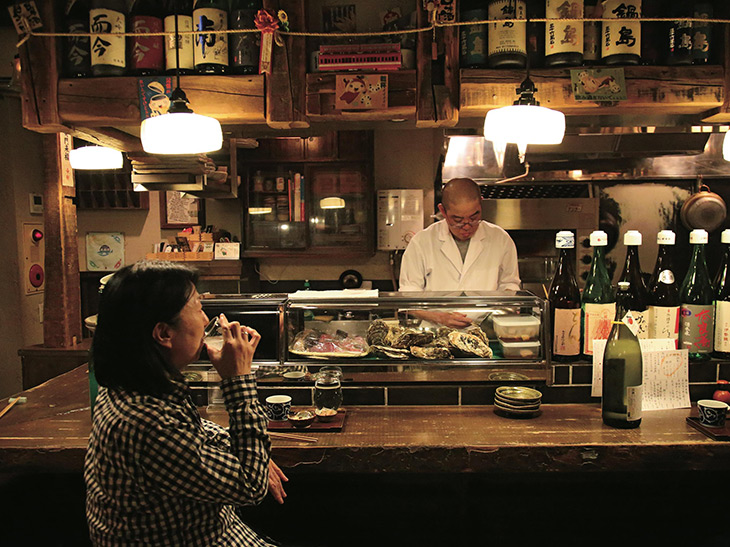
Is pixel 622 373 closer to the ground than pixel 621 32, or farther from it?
closer to the ground

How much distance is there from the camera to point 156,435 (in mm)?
1219

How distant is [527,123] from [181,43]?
67.1 inches

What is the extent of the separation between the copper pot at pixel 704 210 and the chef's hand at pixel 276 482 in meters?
4.50

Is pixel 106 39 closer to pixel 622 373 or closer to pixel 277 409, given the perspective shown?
pixel 277 409

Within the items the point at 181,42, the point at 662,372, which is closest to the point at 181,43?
the point at 181,42

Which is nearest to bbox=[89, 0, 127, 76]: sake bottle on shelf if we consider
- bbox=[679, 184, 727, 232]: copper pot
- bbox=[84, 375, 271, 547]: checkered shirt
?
bbox=[84, 375, 271, 547]: checkered shirt

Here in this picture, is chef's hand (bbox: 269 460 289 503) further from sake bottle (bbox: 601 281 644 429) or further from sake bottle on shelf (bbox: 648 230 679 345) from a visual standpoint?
sake bottle on shelf (bbox: 648 230 679 345)

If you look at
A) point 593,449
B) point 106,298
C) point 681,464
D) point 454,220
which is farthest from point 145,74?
point 681,464

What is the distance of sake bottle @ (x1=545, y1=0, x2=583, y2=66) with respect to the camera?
94.0 inches

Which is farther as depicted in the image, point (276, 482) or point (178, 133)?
point (178, 133)

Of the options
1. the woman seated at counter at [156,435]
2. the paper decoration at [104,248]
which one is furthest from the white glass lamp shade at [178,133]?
the paper decoration at [104,248]

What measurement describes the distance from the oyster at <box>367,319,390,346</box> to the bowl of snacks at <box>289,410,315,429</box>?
1.29 feet

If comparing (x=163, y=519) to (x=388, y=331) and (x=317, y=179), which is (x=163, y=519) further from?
(x=317, y=179)

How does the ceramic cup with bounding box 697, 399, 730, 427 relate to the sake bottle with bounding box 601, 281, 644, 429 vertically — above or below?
below
